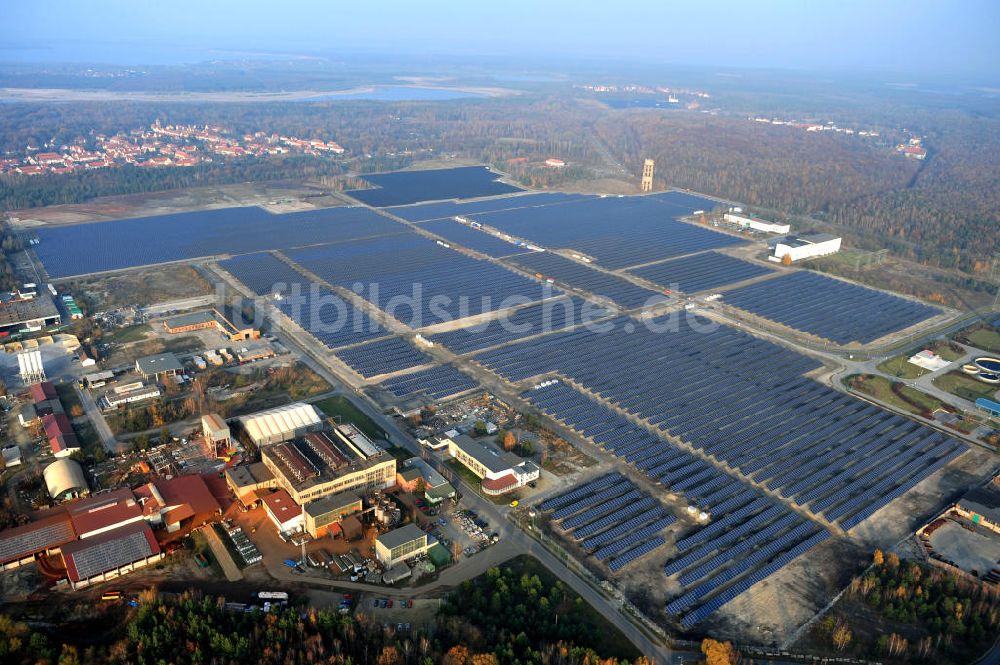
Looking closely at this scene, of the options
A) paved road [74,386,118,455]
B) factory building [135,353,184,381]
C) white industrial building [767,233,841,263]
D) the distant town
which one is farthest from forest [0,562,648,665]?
the distant town

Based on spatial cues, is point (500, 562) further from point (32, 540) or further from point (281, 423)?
point (32, 540)

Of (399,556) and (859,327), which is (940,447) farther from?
(399,556)

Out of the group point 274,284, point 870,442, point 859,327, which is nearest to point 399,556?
point 870,442

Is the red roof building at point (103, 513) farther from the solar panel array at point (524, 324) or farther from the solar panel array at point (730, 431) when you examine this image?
the solar panel array at point (524, 324)

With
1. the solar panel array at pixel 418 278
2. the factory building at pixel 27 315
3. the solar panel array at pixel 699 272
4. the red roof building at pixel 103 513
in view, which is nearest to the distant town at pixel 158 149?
the solar panel array at pixel 418 278

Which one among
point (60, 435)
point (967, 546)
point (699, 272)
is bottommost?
point (967, 546)

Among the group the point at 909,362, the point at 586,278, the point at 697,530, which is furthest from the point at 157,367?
the point at 909,362
